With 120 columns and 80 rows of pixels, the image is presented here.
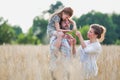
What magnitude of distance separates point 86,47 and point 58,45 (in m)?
0.34

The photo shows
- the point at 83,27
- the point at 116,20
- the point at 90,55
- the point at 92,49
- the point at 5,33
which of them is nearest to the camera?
the point at 92,49

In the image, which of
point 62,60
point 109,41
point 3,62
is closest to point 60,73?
point 62,60

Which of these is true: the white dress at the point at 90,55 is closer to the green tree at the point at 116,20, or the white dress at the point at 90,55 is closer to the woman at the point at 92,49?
the woman at the point at 92,49

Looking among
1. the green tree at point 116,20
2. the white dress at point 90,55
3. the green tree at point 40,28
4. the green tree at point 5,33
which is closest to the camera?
the white dress at point 90,55

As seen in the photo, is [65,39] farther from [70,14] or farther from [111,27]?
[111,27]

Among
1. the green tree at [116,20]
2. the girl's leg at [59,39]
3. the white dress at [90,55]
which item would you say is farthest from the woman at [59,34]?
the green tree at [116,20]

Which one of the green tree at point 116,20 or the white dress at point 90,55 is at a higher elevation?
the green tree at point 116,20

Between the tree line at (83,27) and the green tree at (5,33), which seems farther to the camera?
the tree line at (83,27)

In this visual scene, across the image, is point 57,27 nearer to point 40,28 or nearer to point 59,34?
point 59,34

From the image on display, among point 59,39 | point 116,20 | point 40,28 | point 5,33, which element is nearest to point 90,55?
point 59,39

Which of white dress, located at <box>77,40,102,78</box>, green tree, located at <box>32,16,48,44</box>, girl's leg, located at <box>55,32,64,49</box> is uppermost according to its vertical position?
green tree, located at <box>32,16,48,44</box>

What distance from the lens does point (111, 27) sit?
59.4 metres

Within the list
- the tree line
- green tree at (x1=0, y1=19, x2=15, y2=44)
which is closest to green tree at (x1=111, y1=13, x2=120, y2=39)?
the tree line

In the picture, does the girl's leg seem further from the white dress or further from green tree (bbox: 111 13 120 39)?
green tree (bbox: 111 13 120 39)
